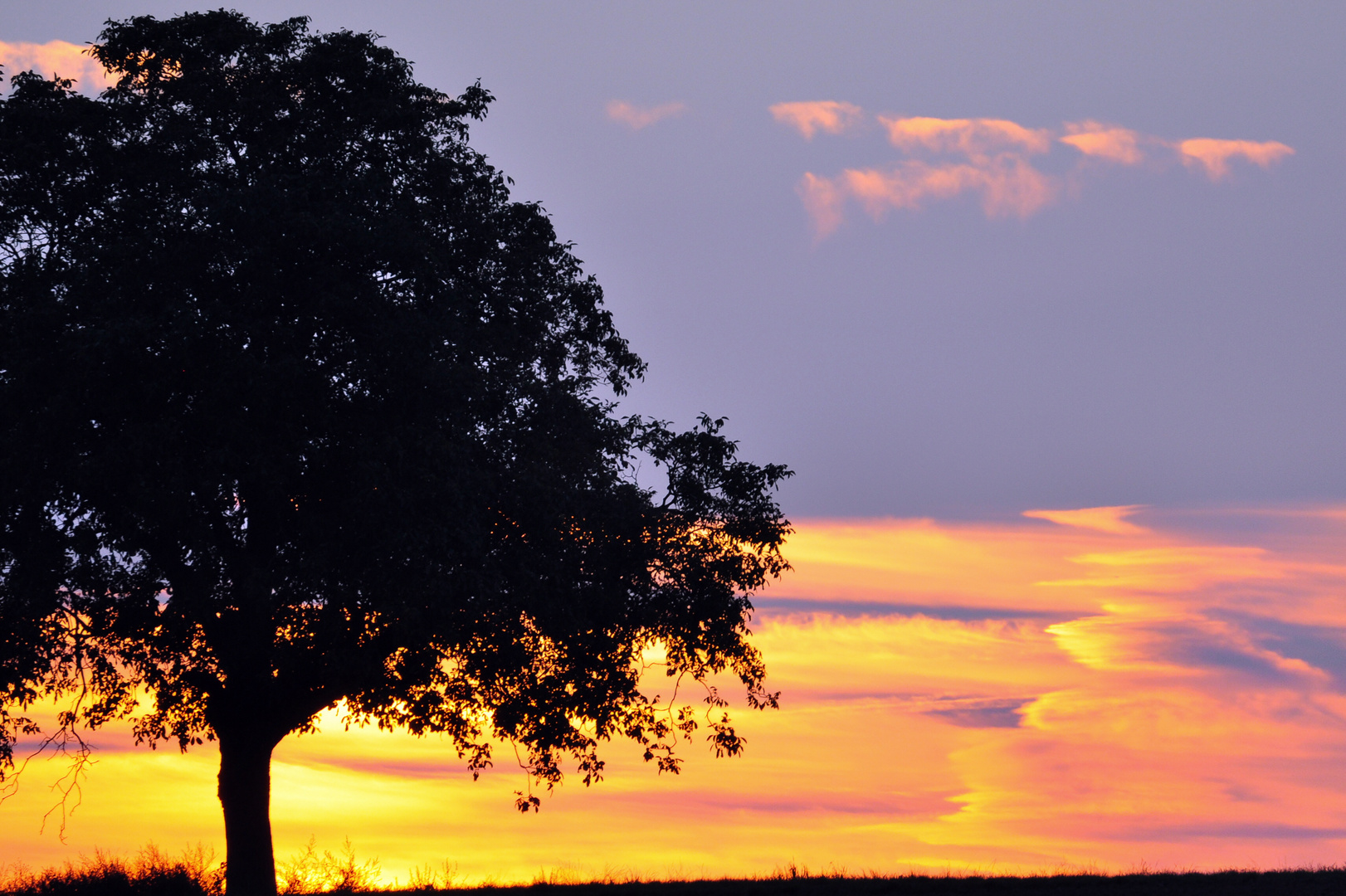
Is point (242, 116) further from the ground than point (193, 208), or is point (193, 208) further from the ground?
point (242, 116)

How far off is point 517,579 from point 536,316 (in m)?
6.06

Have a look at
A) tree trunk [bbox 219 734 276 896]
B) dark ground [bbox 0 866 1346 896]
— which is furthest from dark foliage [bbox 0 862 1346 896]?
tree trunk [bbox 219 734 276 896]

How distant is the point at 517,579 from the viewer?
2139 cm

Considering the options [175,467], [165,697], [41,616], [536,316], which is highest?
[536,316]

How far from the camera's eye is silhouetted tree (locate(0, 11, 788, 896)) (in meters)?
19.0

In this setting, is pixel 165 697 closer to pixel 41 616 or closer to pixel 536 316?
pixel 41 616

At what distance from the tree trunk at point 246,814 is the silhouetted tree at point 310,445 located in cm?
6

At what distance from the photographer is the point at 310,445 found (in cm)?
1947

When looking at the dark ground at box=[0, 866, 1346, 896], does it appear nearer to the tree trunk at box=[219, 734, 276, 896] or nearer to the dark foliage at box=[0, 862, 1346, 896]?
the dark foliage at box=[0, 862, 1346, 896]

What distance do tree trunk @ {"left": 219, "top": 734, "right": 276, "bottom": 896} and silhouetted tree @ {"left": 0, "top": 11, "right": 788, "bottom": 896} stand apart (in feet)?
0.21

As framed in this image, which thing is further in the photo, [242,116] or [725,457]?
[725,457]

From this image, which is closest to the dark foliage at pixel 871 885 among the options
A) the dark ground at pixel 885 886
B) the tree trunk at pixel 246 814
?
the dark ground at pixel 885 886

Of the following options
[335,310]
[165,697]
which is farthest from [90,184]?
[165,697]

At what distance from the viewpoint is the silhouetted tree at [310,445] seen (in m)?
19.0
